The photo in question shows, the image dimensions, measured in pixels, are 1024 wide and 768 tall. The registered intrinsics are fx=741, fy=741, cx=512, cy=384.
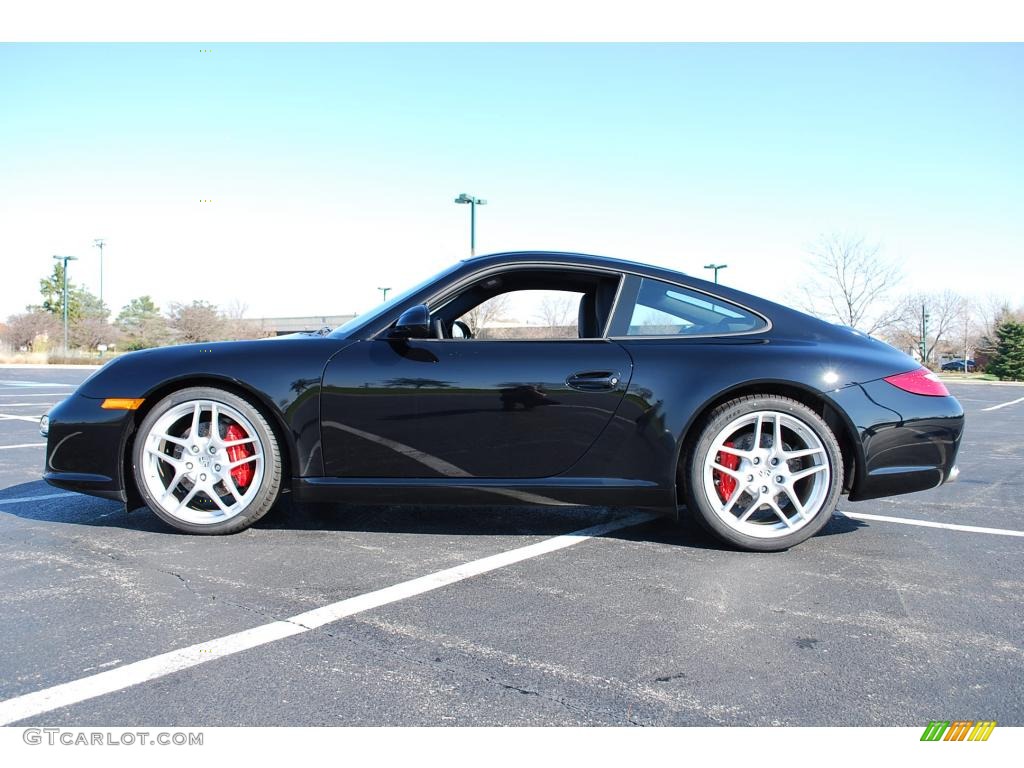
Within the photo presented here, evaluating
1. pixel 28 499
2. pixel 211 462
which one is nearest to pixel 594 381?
pixel 211 462

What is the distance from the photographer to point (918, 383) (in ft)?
11.4

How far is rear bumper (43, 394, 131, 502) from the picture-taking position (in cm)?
352

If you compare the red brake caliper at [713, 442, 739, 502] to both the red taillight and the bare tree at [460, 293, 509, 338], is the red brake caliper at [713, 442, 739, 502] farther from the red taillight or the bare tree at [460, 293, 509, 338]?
the bare tree at [460, 293, 509, 338]

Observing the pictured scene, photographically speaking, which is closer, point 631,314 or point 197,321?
point 631,314

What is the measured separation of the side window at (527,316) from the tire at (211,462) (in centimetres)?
120

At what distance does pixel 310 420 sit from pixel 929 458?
289 centimetres

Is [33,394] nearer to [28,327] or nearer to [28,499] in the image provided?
[28,499]

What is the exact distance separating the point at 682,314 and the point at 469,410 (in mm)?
1143

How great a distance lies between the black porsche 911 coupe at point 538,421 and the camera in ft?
11.1

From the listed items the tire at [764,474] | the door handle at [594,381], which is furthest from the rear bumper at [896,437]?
the door handle at [594,381]

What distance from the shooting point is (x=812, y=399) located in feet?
11.3
